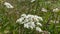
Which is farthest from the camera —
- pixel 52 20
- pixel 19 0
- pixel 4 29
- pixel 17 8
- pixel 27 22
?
pixel 19 0

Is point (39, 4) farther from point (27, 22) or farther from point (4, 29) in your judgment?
point (27, 22)

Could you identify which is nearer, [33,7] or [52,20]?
[52,20]

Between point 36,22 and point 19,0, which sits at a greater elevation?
point 19,0

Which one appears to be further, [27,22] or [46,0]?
[46,0]

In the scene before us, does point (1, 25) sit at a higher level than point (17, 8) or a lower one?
lower

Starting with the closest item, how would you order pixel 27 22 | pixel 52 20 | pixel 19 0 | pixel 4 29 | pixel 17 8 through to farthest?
pixel 27 22 → pixel 4 29 → pixel 52 20 → pixel 17 8 → pixel 19 0

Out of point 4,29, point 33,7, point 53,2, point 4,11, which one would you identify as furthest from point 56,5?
point 4,29

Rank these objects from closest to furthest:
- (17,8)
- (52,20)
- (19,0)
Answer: (52,20) → (17,8) → (19,0)

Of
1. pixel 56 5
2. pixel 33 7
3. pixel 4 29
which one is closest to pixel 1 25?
pixel 4 29

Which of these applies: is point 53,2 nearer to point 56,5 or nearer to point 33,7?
point 56,5
